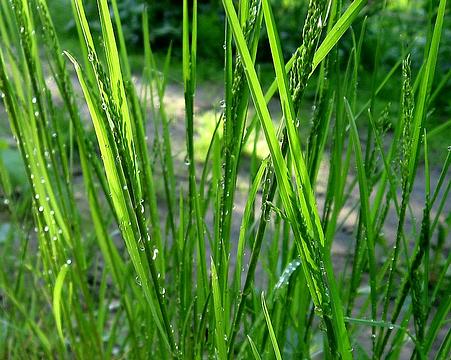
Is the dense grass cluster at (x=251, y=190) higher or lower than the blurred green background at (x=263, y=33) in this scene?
higher

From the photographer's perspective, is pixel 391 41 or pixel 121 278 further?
pixel 391 41

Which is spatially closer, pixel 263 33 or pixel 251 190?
pixel 251 190

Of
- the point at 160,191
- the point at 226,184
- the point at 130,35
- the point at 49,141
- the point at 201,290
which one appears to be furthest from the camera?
the point at 130,35

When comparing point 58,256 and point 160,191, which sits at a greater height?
point 58,256

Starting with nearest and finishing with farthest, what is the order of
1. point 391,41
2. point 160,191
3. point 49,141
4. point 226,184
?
point 226,184 < point 49,141 < point 160,191 < point 391,41

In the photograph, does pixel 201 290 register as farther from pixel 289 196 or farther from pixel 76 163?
pixel 76 163

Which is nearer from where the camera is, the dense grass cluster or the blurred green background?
the dense grass cluster

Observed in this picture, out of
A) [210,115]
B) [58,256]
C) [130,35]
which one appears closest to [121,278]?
[58,256]

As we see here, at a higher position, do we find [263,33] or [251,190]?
[251,190]

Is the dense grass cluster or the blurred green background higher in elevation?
the dense grass cluster

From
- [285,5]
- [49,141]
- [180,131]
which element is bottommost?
[180,131]

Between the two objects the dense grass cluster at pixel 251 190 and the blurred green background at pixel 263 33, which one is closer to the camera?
the dense grass cluster at pixel 251 190
